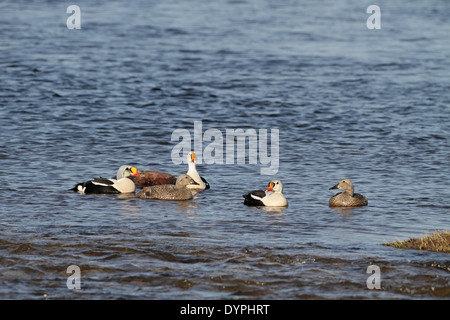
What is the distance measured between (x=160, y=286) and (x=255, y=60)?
917 inches

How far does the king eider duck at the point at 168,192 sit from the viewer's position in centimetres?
1576

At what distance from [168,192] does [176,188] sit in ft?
0.66

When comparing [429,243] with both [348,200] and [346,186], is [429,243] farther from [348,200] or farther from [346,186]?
[346,186]

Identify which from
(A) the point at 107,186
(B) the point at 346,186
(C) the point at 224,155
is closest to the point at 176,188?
(A) the point at 107,186

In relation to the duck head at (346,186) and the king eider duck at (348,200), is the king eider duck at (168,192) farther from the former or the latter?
the duck head at (346,186)

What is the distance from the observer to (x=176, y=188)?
629 inches

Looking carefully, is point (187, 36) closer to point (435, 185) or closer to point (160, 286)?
point (435, 185)

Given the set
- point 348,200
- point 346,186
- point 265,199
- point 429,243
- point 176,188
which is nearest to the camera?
point 429,243

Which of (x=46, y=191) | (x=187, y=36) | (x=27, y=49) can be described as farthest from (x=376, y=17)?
(x=46, y=191)

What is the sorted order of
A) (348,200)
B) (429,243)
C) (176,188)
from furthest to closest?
(176,188)
(348,200)
(429,243)

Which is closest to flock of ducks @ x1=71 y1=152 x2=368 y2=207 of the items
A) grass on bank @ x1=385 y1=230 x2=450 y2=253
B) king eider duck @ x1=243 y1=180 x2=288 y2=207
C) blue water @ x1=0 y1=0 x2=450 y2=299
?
king eider duck @ x1=243 y1=180 x2=288 y2=207

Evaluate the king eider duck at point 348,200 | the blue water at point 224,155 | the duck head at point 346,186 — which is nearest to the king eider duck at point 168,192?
the blue water at point 224,155
